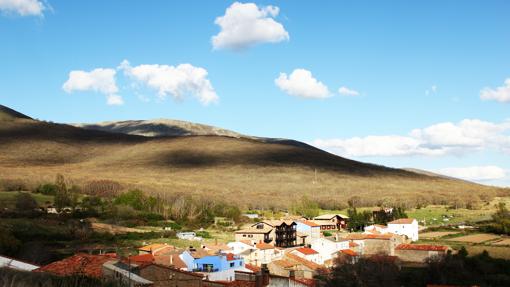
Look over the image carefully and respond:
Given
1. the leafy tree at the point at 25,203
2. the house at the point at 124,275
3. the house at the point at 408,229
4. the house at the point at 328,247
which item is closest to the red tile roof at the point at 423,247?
the house at the point at 328,247

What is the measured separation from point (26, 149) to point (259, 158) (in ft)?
252

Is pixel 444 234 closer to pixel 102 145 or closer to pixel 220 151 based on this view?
pixel 220 151

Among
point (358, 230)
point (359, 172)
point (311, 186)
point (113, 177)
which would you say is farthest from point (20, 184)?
point (359, 172)

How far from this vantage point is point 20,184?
115188 mm

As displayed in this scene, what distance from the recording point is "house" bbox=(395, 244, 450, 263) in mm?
67688

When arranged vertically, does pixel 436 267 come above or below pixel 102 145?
below

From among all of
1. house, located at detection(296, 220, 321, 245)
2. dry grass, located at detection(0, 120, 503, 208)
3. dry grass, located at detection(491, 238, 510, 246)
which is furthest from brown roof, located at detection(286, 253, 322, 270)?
dry grass, located at detection(0, 120, 503, 208)

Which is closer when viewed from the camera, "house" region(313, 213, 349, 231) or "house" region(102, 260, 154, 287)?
"house" region(102, 260, 154, 287)

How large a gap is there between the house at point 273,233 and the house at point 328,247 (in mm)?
11637

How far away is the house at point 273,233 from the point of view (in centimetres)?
8406

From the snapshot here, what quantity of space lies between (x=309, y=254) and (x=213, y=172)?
10552cm

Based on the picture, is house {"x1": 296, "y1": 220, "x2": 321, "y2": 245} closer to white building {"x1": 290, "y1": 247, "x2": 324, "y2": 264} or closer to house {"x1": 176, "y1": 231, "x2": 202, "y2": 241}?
house {"x1": 176, "y1": 231, "x2": 202, "y2": 241}

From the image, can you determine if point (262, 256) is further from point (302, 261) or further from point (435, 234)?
point (435, 234)

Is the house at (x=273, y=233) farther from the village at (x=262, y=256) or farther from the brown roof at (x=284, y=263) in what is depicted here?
the brown roof at (x=284, y=263)
